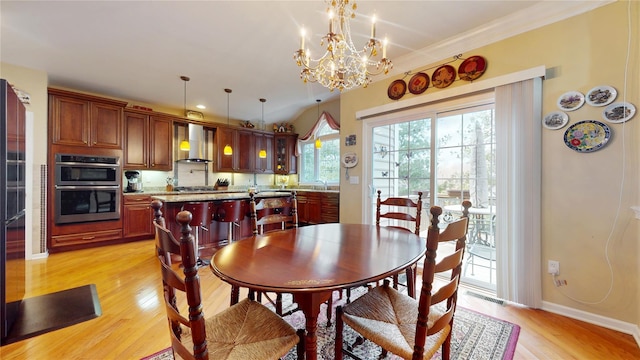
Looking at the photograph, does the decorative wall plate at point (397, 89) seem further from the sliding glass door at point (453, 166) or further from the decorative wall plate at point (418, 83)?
the sliding glass door at point (453, 166)

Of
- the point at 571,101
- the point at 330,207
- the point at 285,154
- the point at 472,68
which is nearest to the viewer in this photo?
the point at 571,101

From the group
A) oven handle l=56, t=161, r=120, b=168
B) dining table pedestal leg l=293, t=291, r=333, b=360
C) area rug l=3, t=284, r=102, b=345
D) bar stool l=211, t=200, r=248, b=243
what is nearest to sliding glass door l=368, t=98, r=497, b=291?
bar stool l=211, t=200, r=248, b=243

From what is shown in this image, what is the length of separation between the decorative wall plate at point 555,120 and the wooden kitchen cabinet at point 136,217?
553 cm

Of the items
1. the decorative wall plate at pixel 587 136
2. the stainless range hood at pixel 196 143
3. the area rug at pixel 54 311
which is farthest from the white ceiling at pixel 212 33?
the area rug at pixel 54 311

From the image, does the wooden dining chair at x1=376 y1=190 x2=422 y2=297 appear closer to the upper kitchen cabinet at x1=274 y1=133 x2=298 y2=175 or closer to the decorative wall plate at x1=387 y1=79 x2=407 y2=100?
the decorative wall plate at x1=387 y1=79 x2=407 y2=100

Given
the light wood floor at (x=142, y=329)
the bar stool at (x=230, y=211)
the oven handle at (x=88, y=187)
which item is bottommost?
the light wood floor at (x=142, y=329)

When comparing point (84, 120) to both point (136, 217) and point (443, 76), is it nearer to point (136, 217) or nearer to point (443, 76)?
point (136, 217)

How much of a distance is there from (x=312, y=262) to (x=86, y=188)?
4366mm

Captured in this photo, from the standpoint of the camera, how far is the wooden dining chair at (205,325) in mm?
784

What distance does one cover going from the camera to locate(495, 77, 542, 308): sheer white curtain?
2152mm

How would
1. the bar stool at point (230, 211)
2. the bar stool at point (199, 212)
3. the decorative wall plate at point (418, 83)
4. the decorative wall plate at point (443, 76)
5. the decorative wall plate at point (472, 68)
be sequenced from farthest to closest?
the bar stool at point (230, 211)
the bar stool at point (199, 212)
the decorative wall plate at point (418, 83)
the decorative wall plate at point (443, 76)
the decorative wall plate at point (472, 68)

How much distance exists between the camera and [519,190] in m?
2.21

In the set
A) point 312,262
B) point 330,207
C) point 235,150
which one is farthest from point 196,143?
point 312,262

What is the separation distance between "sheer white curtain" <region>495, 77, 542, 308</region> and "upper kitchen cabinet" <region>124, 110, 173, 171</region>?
17.3 ft
